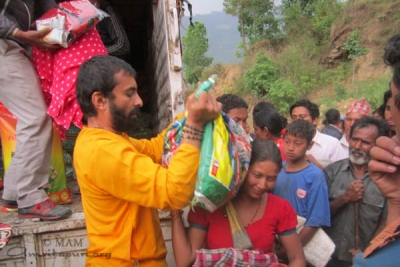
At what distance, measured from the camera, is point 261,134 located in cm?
352

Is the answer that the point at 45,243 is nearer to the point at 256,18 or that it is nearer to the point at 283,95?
the point at 283,95

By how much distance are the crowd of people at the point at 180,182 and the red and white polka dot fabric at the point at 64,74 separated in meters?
0.08

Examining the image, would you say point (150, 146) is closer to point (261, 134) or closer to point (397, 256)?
point (397, 256)

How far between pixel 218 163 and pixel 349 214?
1471mm

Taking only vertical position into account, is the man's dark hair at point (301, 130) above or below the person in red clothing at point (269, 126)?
above

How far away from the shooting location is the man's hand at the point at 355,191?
250cm

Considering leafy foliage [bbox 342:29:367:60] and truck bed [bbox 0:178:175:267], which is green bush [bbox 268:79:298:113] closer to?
leafy foliage [bbox 342:29:367:60]

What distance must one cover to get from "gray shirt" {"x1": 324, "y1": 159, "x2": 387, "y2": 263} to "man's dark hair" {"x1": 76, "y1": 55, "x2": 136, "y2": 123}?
175 centimetres

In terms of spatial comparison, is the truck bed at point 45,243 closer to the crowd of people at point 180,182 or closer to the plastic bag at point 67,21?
the crowd of people at point 180,182

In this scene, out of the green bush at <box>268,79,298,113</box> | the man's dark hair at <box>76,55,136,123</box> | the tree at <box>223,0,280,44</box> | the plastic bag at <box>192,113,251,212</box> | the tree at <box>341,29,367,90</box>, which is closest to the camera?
the plastic bag at <box>192,113,251,212</box>

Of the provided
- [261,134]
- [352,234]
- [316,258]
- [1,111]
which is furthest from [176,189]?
[261,134]

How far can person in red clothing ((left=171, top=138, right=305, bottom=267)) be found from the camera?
1899 mm

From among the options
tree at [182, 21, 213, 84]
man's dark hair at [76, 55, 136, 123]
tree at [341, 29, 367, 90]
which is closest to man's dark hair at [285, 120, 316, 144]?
man's dark hair at [76, 55, 136, 123]

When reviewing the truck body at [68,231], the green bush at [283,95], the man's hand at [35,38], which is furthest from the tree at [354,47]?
the man's hand at [35,38]
